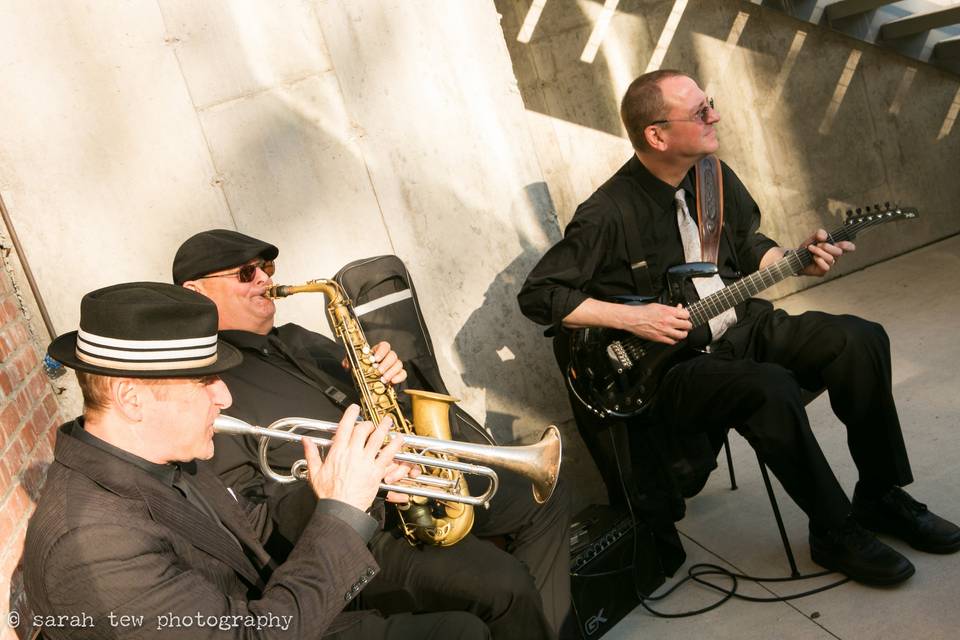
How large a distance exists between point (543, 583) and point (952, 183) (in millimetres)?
4933

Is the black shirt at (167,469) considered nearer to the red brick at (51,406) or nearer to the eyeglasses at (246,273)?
the eyeglasses at (246,273)

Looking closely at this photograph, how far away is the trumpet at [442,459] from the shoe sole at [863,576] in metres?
1.01

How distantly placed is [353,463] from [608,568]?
1.30 meters

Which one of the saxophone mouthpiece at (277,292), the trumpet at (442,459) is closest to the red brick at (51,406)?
the saxophone mouthpiece at (277,292)

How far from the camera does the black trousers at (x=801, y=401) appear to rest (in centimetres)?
285

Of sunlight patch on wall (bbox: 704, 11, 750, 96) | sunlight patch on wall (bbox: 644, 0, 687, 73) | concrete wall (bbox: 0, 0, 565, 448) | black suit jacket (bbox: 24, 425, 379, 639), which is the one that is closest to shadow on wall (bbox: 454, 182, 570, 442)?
concrete wall (bbox: 0, 0, 565, 448)

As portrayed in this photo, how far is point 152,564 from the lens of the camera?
1.79 meters

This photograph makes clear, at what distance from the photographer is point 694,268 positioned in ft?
10.5

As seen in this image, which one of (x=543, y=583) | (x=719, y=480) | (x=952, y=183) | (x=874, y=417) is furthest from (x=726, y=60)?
(x=543, y=583)

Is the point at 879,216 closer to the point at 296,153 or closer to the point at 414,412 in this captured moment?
the point at 414,412

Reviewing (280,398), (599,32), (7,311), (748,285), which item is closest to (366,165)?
(280,398)

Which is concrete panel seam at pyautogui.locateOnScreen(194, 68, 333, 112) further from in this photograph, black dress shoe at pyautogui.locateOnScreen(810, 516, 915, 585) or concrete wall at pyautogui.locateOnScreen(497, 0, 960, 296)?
black dress shoe at pyautogui.locateOnScreen(810, 516, 915, 585)

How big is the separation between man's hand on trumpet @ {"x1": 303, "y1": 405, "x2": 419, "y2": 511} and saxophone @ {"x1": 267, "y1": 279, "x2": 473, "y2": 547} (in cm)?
45

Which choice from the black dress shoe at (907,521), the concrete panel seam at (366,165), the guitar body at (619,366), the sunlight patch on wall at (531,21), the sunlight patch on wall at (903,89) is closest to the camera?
the black dress shoe at (907,521)
